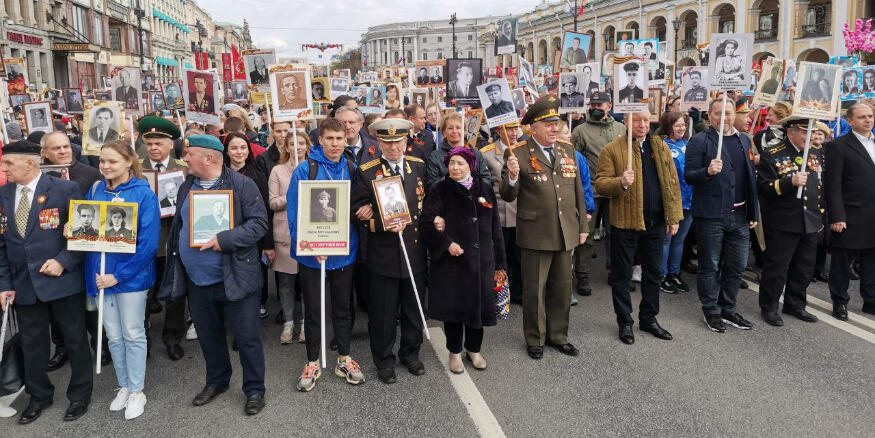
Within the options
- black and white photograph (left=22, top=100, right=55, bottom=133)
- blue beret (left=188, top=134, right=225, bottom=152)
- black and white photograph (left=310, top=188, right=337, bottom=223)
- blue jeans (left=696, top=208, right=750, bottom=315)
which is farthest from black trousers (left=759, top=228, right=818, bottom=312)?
black and white photograph (left=22, top=100, right=55, bottom=133)

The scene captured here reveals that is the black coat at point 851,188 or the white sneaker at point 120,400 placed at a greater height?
the black coat at point 851,188

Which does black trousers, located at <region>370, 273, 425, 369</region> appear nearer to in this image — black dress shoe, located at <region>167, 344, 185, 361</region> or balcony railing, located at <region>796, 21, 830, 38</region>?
black dress shoe, located at <region>167, 344, 185, 361</region>

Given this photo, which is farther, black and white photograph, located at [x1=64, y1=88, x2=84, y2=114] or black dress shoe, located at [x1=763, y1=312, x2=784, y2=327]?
black and white photograph, located at [x1=64, y1=88, x2=84, y2=114]

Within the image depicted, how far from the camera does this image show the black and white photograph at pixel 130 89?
782 cm

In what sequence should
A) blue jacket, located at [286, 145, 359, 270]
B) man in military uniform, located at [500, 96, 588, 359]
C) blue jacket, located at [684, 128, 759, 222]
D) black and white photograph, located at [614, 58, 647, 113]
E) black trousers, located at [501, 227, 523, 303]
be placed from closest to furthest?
blue jacket, located at [286, 145, 359, 270] → man in military uniform, located at [500, 96, 588, 359] → black and white photograph, located at [614, 58, 647, 113] → blue jacket, located at [684, 128, 759, 222] → black trousers, located at [501, 227, 523, 303]

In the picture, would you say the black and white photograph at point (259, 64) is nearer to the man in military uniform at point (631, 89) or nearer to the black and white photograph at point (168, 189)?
the black and white photograph at point (168, 189)

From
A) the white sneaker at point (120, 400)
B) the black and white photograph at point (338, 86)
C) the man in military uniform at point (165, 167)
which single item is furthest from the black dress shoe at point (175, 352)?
the black and white photograph at point (338, 86)

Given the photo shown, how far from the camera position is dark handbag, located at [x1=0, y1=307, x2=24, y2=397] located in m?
4.19

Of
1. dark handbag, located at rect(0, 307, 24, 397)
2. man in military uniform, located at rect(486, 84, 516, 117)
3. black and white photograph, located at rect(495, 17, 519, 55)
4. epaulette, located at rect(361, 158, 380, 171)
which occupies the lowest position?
dark handbag, located at rect(0, 307, 24, 397)

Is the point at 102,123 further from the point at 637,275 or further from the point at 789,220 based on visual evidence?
the point at 789,220

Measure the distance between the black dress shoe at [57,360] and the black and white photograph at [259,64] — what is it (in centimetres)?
505

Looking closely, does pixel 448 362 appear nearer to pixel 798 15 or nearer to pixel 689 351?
pixel 689 351

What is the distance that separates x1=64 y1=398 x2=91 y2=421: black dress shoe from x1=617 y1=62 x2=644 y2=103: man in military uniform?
5046 millimetres

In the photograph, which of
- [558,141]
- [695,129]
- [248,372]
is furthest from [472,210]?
[695,129]
